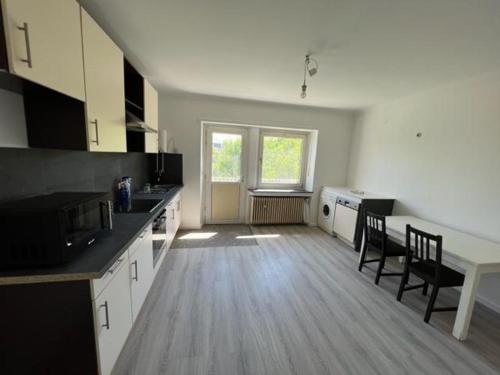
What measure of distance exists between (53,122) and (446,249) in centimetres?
323

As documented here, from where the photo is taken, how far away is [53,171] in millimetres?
1483

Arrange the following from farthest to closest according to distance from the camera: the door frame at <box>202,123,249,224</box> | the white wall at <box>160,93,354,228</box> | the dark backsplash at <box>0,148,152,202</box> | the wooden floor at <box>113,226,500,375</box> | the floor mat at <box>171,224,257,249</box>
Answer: the door frame at <box>202,123,249,224</box>
the white wall at <box>160,93,354,228</box>
the floor mat at <box>171,224,257,249</box>
the wooden floor at <box>113,226,500,375</box>
the dark backsplash at <box>0,148,152,202</box>

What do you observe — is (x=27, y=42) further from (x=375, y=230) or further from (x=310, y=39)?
(x=375, y=230)

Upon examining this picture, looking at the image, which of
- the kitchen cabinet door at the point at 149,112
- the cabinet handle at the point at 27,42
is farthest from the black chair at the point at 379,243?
the cabinet handle at the point at 27,42

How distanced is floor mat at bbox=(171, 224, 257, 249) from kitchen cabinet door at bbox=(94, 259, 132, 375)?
1.87 m

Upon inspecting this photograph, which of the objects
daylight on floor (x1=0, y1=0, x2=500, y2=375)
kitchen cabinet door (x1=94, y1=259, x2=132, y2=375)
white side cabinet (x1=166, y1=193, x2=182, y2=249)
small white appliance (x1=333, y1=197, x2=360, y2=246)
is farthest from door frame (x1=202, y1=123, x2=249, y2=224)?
kitchen cabinet door (x1=94, y1=259, x2=132, y2=375)

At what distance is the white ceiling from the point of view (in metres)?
1.42

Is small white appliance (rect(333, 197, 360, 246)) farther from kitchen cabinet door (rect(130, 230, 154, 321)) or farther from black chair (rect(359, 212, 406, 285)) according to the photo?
kitchen cabinet door (rect(130, 230, 154, 321))

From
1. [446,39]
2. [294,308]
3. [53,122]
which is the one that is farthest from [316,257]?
[53,122]

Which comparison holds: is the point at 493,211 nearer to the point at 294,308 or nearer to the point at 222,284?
the point at 294,308

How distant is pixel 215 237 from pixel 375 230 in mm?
2516

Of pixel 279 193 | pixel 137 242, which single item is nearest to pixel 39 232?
pixel 137 242

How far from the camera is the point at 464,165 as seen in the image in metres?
2.53

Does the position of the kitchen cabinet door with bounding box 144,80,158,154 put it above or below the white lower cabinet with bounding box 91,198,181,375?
above
